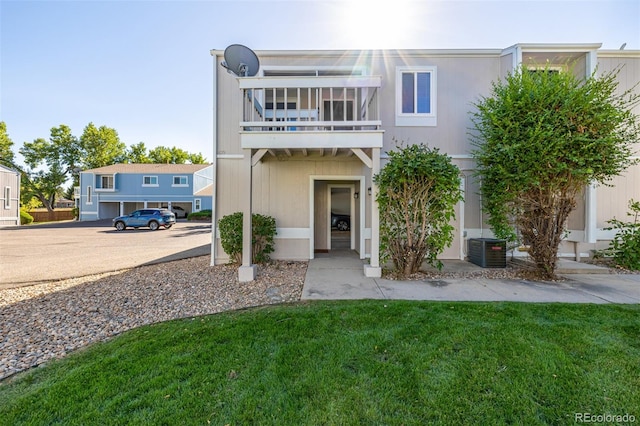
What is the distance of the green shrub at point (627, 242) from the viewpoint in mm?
6176

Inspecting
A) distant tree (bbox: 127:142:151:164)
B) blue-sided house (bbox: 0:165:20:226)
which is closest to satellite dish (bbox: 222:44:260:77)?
blue-sided house (bbox: 0:165:20:226)

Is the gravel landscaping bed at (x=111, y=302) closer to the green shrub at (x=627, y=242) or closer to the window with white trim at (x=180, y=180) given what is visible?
the green shrub at (x=627, y=242)

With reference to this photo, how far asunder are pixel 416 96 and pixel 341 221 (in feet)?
20.9

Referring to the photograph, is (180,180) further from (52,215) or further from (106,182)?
(52,215)

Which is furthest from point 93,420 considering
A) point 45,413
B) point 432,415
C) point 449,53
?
point 449,53

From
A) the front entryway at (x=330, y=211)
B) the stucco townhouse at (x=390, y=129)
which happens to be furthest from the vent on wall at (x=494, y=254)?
the front entryway at (x=330, y=211)

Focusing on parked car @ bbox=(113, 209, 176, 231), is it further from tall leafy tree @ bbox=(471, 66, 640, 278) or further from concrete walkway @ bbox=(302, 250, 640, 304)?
tall leafy tree @ bbox=(471, 66, 640, 278)

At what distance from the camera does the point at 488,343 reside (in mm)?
2818

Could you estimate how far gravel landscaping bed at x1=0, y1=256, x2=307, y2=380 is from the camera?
3.14 meters

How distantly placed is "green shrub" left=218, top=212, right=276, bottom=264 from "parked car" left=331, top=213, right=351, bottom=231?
5123 millimetres

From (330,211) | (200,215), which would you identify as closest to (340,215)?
(330,211)

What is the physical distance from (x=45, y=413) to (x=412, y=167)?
561 cm

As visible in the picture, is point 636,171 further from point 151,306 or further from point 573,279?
point 151,306

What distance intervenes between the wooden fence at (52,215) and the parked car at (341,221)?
3257 cm
